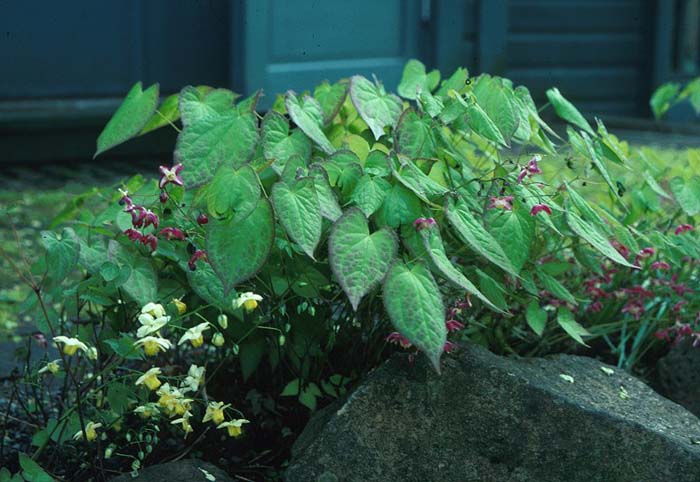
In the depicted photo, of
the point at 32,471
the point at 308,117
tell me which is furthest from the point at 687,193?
the point at 32,471

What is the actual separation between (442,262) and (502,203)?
8.0 inches

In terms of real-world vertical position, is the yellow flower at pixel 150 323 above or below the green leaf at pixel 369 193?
below

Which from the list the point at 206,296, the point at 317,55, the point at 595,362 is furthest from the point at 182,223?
the point at 317,55

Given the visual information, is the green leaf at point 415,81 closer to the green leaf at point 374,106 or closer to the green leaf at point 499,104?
the green leaf at point 374,106

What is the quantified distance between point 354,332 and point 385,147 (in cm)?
35

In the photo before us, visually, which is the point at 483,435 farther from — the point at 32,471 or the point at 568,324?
the point at 32,471

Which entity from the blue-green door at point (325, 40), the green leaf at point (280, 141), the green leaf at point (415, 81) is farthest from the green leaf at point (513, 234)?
the blue-green door at point (325, 40)

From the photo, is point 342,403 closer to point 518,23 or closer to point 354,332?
point 354,332

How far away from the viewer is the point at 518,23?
7.73 m

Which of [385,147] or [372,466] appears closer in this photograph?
[372,466]

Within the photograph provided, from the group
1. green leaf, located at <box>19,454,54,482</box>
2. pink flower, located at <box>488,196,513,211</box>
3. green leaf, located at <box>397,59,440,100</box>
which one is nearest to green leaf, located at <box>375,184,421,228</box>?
pink flower, located at <box>488,196,513,211</box>

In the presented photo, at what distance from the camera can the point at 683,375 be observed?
2.24 meters

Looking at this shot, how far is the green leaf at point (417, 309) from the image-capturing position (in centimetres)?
154

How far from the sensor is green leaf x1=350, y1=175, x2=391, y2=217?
5.66ft
